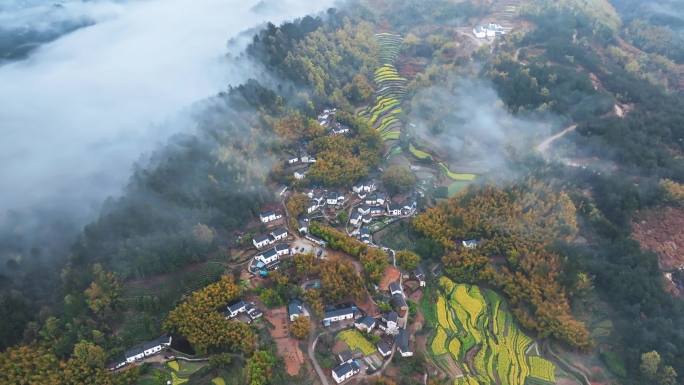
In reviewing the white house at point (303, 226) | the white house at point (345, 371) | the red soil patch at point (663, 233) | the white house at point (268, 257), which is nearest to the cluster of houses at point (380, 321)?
→ the white house at point (345, 371)

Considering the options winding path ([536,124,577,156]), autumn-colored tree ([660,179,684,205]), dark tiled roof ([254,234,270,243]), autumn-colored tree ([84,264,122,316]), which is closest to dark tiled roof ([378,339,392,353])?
dark tiled roof ([254,234,270,243])

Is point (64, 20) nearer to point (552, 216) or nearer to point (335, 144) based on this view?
point (335, 144)

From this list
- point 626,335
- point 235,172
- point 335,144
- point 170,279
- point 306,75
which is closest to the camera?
point 626,335

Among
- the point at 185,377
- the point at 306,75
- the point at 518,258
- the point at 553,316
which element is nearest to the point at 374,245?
the point at 518,258

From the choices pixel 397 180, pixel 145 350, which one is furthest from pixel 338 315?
pixel 397 180

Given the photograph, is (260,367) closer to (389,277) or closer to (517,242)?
(389,277)

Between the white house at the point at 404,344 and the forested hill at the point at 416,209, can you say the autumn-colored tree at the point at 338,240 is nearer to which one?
the forested hill at the point at 416,209
